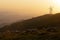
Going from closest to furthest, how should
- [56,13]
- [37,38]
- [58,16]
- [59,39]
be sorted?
1. [59,39]
2. [37,38]
3. [58,16]
4. [56,13]

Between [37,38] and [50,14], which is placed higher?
[37,38]

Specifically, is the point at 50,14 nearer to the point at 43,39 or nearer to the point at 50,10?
the point at 50,10

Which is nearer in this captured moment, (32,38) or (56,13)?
(32,38)

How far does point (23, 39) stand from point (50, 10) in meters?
38.1

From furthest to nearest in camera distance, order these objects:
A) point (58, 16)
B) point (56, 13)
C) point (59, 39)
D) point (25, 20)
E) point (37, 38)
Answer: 1. point (25, 20)
2. point (56, 13)
3. point (58, 16)
4. point (37, 38)
5. point (59, 39)

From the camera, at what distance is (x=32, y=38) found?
889 inches

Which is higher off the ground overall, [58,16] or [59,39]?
[59,39]

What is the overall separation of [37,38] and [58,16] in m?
34.3

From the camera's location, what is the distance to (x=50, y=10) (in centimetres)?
5978

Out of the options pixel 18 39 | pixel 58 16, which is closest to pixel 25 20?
pixel 58 16

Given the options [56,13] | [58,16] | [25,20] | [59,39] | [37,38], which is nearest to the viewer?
[59,39]

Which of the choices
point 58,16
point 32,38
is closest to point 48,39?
point 32,38

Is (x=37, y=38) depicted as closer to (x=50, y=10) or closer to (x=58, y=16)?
(x=58, y=16)

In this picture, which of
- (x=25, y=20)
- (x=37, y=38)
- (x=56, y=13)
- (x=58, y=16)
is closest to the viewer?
(x=37, y=38)
